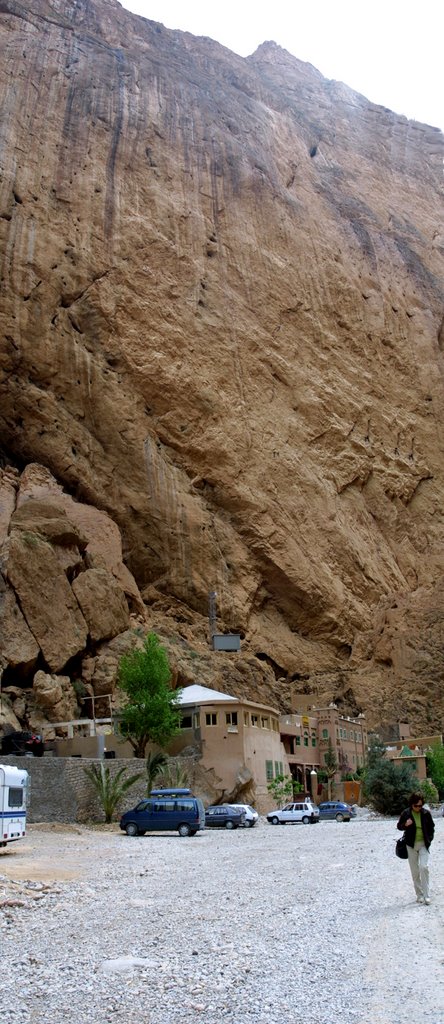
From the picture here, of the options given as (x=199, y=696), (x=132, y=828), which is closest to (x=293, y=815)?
(x=199, y=696)

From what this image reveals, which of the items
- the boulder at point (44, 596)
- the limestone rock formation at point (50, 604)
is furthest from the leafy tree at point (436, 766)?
the boulder at point (44, 596)

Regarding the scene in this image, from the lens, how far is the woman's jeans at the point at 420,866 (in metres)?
11.2

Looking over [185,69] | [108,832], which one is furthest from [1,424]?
[185,69]

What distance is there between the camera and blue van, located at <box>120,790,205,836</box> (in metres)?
25.8

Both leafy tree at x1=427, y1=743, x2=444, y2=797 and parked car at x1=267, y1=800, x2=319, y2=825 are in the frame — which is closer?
parked car at x1=267, y1=800, x2=319, y2=825

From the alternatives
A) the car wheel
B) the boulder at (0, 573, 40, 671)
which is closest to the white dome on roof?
the boulder at (0, 573, 40, 671)

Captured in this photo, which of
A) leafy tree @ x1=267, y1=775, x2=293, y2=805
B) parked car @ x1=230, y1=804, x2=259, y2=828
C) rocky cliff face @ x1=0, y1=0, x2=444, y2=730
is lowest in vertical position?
parked car @ x1=230, y1=804, x2=259, y2=828

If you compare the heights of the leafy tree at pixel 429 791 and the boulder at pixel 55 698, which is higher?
the boulder at pixel 55 698

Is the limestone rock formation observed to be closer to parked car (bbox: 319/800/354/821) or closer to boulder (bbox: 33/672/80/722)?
boulder (bbox: 33/672/80/722)

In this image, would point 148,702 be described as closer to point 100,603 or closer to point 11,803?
point 100,603

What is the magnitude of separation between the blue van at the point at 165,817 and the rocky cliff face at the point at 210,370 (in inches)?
566

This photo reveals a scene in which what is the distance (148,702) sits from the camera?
34531 millimetres

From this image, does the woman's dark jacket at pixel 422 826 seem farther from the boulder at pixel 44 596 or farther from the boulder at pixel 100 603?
the boulder at pixel 100 603

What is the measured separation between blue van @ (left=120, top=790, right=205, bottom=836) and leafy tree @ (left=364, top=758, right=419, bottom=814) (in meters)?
12.5
